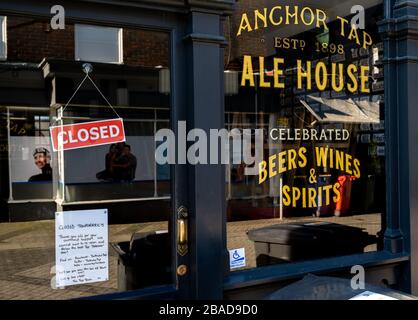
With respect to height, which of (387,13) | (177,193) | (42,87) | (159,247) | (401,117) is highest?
(387,13)

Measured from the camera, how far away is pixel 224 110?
123 inches

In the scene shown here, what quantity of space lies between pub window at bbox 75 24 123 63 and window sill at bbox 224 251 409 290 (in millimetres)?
1754

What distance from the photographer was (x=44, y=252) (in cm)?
378

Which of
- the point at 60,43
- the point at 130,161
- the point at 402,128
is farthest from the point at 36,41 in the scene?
the point at 402,128

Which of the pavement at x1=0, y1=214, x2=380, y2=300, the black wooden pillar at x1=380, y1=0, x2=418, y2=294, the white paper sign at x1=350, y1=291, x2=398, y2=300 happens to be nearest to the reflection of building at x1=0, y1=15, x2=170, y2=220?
the pavement at x1=0, y1=214, x2=380, y2=300

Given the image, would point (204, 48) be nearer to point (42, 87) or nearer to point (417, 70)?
point (42, 87)

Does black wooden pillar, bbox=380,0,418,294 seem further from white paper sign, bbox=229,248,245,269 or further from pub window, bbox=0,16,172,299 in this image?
pub window, bbox=0,16,172,299

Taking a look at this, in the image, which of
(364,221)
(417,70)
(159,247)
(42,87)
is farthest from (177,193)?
(417,70)

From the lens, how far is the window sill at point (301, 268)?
3.10m

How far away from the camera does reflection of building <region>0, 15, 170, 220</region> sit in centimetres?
301

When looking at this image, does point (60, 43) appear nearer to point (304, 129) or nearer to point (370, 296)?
point (304, 129)

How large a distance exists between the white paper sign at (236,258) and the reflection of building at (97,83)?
578 mm

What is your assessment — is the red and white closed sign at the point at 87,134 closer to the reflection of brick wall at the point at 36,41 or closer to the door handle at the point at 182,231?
the reflection of brick wall at the point at 36,41

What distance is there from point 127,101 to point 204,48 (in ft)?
2.61
